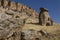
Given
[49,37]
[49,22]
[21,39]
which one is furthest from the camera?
[49,22]

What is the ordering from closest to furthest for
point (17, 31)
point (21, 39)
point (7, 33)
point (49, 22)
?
point (7, 33), point (17, 31), point (21, 39), point (49, 22)

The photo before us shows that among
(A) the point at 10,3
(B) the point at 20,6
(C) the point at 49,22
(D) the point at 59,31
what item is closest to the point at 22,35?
(D) the point at 59,31

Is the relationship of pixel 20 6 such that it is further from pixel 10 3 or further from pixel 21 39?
pixel 21 39

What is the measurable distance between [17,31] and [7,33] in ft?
4.42

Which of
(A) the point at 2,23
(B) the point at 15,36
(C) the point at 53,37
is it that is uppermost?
(A) the point at 2,23

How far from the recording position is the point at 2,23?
14.6 metres

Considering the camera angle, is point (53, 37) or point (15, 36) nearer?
point (15, 36)

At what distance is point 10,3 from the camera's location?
94312mm

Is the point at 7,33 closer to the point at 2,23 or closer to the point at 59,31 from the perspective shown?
the point at 2,23

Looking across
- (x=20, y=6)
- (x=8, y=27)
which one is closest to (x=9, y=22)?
(x=8, y=27)

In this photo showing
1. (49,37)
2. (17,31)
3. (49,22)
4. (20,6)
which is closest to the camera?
(17,31)

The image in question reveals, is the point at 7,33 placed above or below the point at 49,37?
above

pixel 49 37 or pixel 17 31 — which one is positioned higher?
pixel 17 31

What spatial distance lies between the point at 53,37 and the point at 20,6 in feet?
264
